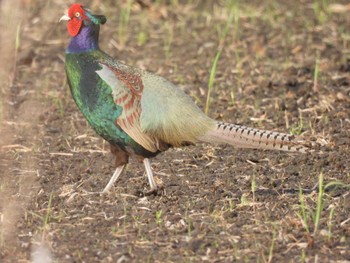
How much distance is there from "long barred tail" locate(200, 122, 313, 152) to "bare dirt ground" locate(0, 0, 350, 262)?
27 cm

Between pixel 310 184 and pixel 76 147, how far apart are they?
174cm

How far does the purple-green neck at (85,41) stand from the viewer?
595cm

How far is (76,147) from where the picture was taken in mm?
6785

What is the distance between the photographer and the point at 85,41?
5.97 m

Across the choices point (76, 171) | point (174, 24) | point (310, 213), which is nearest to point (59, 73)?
point (174, 24)

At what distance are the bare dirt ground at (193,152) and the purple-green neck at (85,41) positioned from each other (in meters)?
0.85

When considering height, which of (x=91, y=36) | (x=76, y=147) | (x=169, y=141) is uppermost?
(x=91, y=36)

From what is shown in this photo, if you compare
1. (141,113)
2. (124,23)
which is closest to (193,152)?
(141,113)

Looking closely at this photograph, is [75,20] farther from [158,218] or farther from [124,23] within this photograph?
[124,23]

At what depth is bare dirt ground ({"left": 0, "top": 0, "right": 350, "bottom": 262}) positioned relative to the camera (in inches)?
204

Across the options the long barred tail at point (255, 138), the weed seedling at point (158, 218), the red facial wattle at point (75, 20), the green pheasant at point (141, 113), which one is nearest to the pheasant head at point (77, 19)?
the red facial wattle at point (75, 20)

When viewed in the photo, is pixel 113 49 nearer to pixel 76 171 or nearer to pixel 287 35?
pixel 287 35

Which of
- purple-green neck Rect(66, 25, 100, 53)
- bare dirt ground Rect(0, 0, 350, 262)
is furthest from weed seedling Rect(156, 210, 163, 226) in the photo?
purple-green neck Rect(66, 25, 100, 53)

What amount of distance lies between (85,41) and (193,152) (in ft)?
3.94
